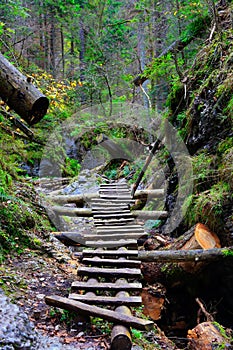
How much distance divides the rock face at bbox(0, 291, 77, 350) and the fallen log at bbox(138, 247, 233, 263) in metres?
2.13

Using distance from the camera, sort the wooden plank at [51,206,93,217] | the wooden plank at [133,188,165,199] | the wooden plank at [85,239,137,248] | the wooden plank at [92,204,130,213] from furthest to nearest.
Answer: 1. the wooden plank at [133,188,165,199]
2. the wooden plank at [92,204,130,213]
3. the wooden plank at [51,206,93,217]
4. the wooden plank at [85,239,137,248]

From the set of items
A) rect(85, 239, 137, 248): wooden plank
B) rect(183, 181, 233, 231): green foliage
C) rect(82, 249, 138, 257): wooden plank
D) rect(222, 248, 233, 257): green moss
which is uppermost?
rect(183, 181, 233, 231): green foliage

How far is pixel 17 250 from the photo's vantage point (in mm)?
3574

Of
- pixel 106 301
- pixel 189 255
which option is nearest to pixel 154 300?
pixel 189 255

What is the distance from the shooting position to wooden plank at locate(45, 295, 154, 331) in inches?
96.2

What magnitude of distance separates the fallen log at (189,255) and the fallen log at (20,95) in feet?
9.05

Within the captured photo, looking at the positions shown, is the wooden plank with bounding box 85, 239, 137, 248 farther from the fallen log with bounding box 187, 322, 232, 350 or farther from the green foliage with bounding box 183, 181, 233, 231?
the fallen log with bounding box 187, 322, 232, 350

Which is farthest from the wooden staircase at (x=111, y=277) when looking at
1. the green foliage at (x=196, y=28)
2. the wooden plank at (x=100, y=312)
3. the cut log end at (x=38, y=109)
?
the green foliage at (x=196, y=28)

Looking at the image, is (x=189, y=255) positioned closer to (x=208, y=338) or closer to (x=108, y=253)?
(x=208, y=338)

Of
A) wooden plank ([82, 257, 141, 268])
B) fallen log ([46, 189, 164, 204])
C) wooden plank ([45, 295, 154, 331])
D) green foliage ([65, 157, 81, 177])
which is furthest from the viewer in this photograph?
green foliage ([65, 157, 81, 177])

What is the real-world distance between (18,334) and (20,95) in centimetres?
180

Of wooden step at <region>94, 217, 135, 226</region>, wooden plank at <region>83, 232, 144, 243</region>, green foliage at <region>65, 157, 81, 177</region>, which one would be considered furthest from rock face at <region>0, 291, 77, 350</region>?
green foliage at <region>65, 157, 81, 177</region>

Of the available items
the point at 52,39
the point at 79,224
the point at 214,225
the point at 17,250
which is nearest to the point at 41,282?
the point at 17,250

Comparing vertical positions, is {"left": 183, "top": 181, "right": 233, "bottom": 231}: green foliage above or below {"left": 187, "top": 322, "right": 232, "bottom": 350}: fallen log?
above
